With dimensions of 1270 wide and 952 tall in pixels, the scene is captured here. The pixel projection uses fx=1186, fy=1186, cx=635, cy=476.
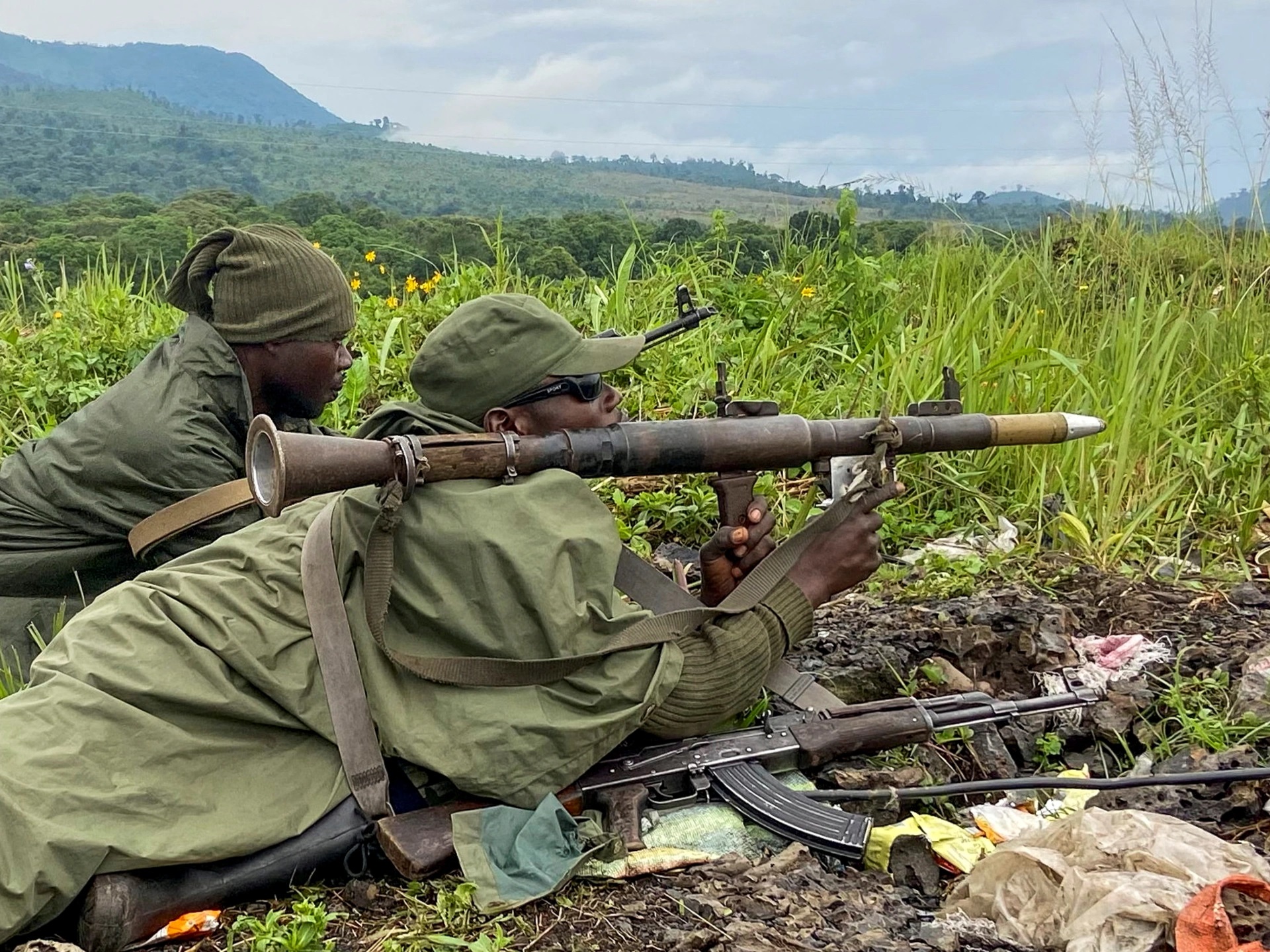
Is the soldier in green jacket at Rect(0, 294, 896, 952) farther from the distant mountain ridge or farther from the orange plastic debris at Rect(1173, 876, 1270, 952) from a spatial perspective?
the distant mountain ridge

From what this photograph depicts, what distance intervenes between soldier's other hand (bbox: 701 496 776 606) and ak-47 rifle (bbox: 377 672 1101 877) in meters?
0.39

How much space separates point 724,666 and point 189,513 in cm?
183

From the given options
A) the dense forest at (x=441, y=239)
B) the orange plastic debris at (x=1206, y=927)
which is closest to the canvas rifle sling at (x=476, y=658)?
the orange plastic debris at (x=1206, y=927)

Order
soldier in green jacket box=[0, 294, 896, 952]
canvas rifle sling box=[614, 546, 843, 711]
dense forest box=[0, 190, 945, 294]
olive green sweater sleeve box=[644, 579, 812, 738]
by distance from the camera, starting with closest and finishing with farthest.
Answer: soldier in green jacket box=[0, 294, 896, 952] → olive green sweater sleeve box=[644, 579, 812, 738] → canvas rifle sling box=[614, 546, 843, 711] → dense forest box=[0, 190, 945, 294]

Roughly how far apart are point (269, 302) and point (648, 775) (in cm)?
219

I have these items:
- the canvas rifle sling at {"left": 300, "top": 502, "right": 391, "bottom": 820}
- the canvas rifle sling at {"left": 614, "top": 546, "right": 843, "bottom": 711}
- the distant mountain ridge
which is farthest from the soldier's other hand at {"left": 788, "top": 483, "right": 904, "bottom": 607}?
the distant mountain ridge

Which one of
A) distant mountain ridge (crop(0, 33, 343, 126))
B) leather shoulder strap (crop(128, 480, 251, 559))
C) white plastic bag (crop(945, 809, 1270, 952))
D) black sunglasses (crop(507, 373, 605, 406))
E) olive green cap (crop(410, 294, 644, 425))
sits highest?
distant mountain ridge (crop(0, 33, 343, 126))

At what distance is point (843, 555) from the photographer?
3.30 metres

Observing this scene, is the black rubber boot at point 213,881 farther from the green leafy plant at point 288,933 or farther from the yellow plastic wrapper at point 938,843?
the yellow plastic wrapper at point 938,843

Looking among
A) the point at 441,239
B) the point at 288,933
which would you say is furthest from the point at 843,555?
the point at 441,239

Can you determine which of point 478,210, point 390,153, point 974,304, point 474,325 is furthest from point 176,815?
point 390,153

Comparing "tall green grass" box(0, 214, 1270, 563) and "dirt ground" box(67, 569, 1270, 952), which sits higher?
"tall green grass" box(0, 214, 1270, 563)

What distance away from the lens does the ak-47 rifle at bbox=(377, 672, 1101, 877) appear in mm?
2785

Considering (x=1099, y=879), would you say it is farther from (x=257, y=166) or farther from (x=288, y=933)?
(x=257, y=166)
